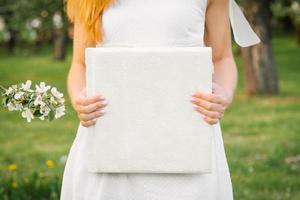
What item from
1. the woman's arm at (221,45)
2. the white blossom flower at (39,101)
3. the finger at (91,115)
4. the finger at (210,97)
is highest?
the woman's arm at (221,45)

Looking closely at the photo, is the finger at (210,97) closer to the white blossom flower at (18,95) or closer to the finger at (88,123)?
the finger at (88,123)

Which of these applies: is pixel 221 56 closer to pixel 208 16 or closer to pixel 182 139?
pixel 208 16

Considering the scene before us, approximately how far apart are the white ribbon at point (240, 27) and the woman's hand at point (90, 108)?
2.29 feet

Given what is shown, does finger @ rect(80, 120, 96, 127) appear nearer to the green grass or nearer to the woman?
the woman

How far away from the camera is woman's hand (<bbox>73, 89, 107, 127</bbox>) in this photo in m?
2.34

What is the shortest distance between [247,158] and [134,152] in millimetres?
5488

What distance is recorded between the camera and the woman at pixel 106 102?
95.8 inches

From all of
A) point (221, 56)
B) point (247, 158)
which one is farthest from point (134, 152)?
point (247, 158)

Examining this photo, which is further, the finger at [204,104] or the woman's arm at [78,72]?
the woman's arm at [78,72]

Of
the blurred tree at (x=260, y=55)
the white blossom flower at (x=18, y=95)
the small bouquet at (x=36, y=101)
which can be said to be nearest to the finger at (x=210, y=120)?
the small bouquet at (x=36, y=101)

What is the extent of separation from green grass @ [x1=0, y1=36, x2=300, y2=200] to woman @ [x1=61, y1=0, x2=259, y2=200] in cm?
264

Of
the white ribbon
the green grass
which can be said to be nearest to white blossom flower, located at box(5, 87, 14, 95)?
the white ribbon

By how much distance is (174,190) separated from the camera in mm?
2443

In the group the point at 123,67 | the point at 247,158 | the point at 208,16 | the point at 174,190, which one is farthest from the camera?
the point at 247,158
